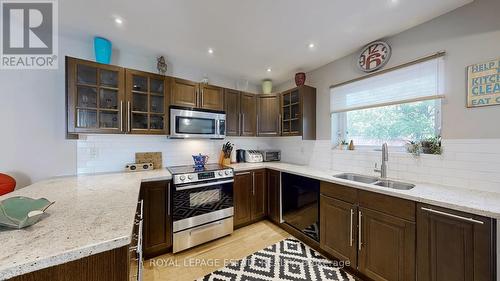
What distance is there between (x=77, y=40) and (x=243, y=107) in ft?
7.43

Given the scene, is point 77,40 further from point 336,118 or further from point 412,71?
point 412,71

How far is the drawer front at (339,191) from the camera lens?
1.82m

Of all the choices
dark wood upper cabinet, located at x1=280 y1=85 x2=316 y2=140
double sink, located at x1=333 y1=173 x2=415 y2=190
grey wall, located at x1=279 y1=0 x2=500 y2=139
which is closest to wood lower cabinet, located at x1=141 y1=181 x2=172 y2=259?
dark wood upper cabinet, located at x1=280 y1=85 x2=316 y2=140

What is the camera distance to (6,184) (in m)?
1.72

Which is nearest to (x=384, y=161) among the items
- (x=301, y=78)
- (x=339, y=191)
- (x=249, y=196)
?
(x=339, y=191)

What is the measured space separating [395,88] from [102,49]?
335cm

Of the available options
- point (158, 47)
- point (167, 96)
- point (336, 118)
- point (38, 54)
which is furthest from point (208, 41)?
point (336, 118)

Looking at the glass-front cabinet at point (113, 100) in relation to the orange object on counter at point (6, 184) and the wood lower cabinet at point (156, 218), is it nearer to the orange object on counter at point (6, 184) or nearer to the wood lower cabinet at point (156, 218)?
the orange object on counter at point (6, 184)

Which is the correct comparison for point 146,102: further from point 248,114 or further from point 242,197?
point 242,197

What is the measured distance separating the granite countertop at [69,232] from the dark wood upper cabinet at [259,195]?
5.84ft

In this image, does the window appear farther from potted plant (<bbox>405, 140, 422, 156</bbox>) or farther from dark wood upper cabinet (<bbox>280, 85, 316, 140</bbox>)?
dark wood upper cabinet (<bbox>280, 85, 316, 140</bbox>)

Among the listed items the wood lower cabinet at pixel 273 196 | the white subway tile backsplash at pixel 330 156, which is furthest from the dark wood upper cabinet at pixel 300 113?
the wood lower cabinet at pixel 273 196

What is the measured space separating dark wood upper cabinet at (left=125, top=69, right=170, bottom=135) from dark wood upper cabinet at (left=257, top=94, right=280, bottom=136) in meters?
1.58

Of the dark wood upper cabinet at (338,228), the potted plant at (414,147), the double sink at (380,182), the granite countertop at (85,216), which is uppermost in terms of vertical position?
the potted plant at (414,147)
